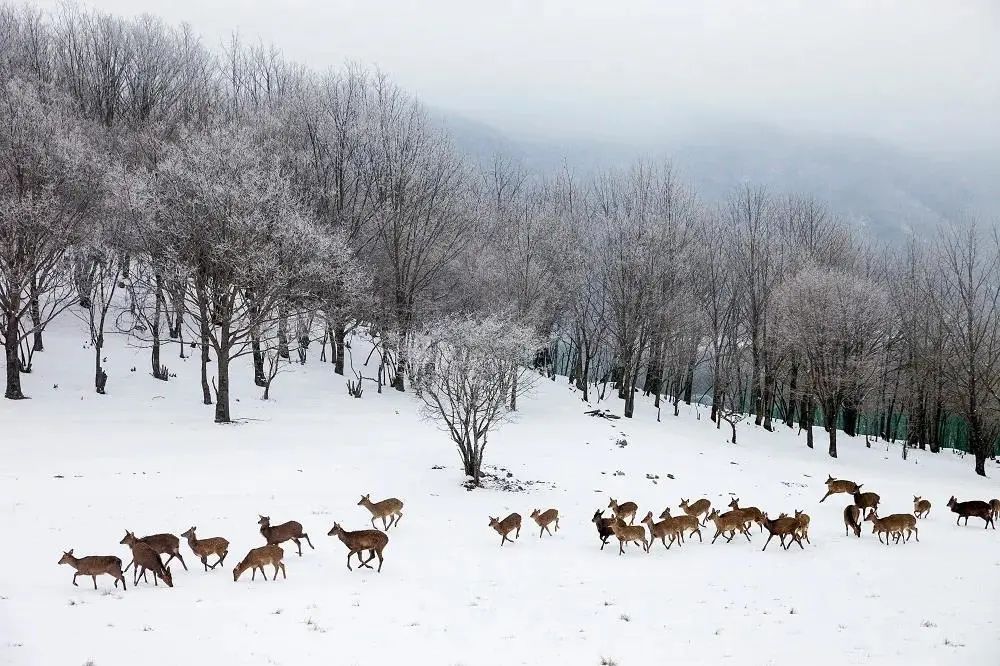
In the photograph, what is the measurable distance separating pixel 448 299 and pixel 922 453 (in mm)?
32512

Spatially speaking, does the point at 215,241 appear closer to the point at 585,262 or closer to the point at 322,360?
the point at 322,360

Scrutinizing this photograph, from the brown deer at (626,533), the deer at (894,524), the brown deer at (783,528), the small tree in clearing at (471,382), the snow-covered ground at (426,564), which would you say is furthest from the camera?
the small tree in clearing at (471,382)

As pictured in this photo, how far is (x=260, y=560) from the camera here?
1045 cm

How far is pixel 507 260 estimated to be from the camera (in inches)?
1511

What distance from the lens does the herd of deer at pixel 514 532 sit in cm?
984

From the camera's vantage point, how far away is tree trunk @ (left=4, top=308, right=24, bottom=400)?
23.3 meters

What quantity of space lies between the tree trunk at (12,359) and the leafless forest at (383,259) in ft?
0.29

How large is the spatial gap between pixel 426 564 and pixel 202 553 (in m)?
4.14

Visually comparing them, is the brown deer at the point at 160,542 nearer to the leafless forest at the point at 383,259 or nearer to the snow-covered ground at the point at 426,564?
the snow-covered ground at the point at 426,564

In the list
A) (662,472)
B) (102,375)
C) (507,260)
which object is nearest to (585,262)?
(507,260)

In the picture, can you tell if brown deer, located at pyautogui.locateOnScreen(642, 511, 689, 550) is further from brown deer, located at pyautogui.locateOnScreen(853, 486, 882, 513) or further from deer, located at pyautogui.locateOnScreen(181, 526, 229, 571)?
deer, located at pyautogui.locateOnScreen(181, 526, 229, 571)

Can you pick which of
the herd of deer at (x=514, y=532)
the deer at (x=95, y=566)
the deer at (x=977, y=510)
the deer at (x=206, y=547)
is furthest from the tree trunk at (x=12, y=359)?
the deer at (x=977, y=510)

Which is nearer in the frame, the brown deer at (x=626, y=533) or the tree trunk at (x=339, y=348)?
the brown deer at (x=626, y=533)

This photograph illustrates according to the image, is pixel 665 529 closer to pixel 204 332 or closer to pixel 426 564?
pixel 426 564
